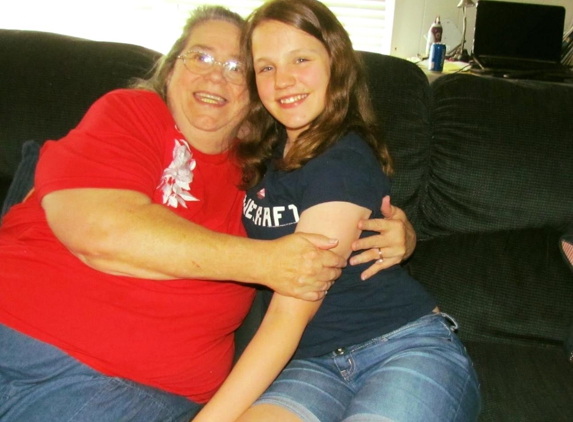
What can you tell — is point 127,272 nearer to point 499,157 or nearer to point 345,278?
point 345,278

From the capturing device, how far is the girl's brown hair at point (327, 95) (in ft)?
3.97

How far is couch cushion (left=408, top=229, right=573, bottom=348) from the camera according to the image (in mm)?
1558

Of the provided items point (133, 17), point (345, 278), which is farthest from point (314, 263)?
point (133, 17)

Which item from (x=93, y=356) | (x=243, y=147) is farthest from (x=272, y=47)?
(x=93, y=356)

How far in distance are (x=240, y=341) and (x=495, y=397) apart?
0.67m

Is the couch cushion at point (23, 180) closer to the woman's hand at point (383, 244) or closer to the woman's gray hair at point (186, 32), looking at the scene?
the woman's gray hair at point (186, 32)

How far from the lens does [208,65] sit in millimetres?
1352

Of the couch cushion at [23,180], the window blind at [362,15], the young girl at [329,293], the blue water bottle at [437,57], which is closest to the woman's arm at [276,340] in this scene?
the young girl at [329,293]

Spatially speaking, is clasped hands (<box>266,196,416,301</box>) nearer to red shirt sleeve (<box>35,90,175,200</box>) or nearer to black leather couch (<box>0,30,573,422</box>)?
red shirt sleeve (<box>35,90,175,200</box>)

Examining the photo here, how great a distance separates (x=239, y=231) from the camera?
4.54ft

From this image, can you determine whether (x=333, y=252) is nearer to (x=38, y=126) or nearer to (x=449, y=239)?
(x=449, y=239)

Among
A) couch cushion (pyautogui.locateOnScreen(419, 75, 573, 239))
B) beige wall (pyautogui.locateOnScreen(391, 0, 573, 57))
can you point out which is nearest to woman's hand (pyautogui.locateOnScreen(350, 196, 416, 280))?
couch cushion (pyautogui.locateOnScreen(419, 75, 573, 239))

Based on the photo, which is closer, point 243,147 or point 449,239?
point 243,147

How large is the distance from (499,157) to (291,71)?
0.74 metres
